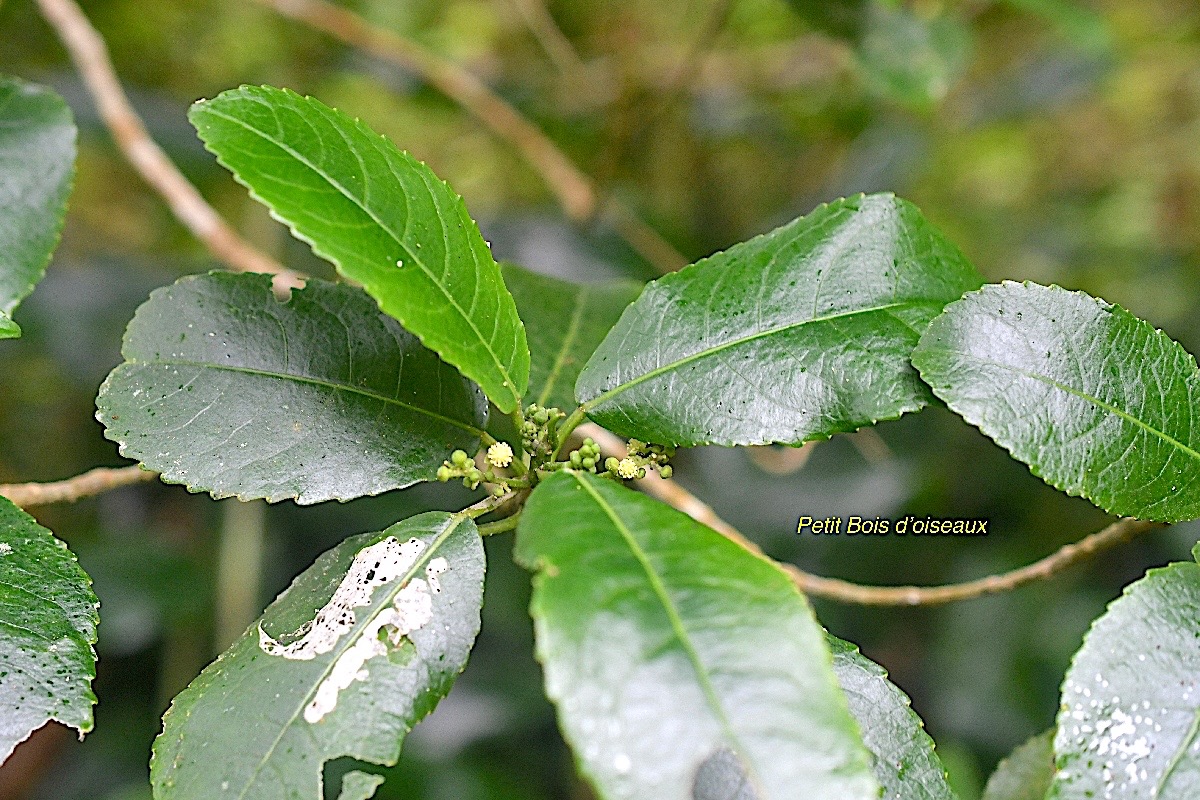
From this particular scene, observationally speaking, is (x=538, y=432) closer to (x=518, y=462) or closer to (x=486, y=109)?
(x=518, y=462)

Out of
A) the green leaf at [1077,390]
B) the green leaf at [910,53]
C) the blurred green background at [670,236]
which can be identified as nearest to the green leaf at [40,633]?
the green leaf at [1077,390]

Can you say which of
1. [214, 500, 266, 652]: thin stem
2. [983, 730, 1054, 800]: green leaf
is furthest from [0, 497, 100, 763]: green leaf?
[214, 500, 266, 652]: thin stem

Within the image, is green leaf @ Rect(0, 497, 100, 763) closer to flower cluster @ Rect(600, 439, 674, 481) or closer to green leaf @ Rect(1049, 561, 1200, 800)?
flower cluster @ Rect(600, 439, 674, 481)

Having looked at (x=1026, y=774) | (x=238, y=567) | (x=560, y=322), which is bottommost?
(x=238, y=567)

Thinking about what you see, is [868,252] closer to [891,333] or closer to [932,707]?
[891,333]

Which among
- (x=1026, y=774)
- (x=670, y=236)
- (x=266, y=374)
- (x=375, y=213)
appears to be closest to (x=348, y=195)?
(x=375, y=213)

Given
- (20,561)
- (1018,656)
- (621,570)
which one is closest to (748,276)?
(621,570)
